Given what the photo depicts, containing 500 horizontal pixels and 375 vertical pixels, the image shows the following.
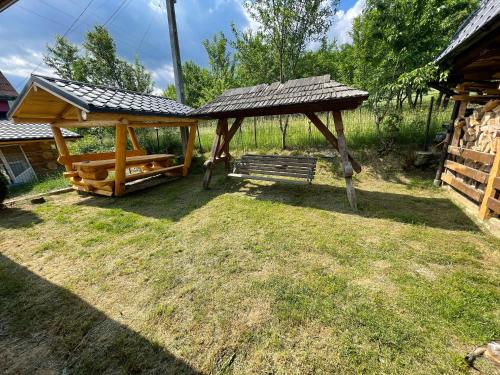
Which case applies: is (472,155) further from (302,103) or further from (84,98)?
(84,98)

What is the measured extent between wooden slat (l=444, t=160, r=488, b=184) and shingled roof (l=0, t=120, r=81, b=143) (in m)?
15.5

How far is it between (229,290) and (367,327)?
1398mm

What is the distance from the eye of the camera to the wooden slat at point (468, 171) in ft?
12.0

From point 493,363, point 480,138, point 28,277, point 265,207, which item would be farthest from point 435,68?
point 28,277

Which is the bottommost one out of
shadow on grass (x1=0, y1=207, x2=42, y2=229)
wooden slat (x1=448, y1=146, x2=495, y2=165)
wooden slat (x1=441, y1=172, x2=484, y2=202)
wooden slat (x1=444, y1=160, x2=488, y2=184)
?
shadow on grass (x1=0, y1=207, x2=42, y2=229)

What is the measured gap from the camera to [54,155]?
11.3 metres

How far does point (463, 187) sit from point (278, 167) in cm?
389

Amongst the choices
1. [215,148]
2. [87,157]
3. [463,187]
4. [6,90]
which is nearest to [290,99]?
[215,148]

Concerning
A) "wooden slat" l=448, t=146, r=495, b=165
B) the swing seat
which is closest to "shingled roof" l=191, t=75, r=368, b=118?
the swing seat

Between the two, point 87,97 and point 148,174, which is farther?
point 148,174

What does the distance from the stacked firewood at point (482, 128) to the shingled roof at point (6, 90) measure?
26930mm

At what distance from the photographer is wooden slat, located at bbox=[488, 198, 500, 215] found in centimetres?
325

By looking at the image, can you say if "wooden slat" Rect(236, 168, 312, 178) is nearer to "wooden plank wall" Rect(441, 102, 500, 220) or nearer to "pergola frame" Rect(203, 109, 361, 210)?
"pergola frame" Rect(203, 109, 361, 210)

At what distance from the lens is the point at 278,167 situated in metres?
5.61
